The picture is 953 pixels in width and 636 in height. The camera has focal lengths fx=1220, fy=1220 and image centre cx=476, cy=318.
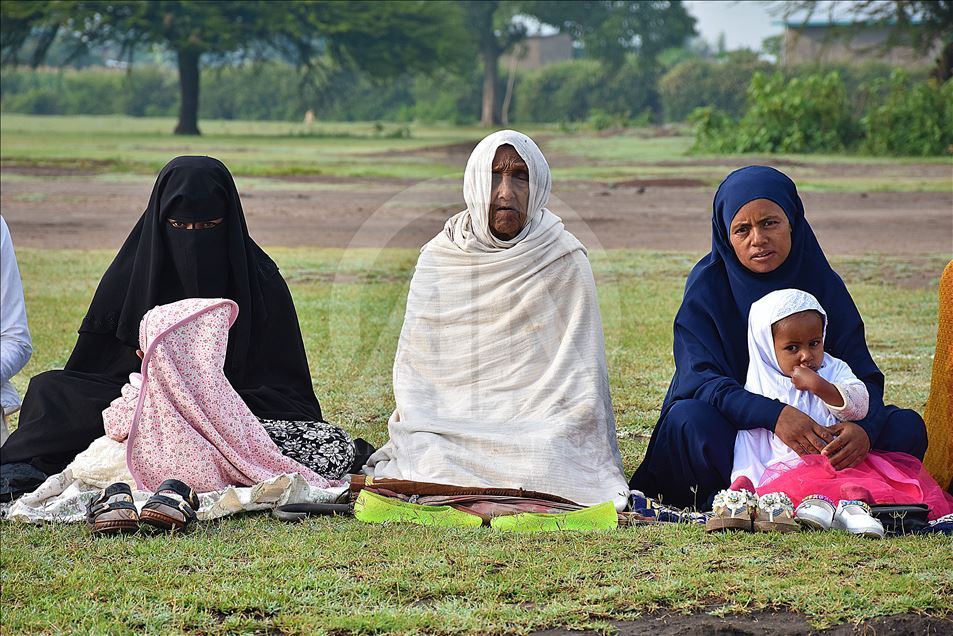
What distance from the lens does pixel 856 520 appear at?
377 cm

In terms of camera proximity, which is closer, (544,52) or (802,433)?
(802,433)

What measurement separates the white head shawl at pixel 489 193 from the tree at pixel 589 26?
27.0 m

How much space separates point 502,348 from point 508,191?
1.98 ft

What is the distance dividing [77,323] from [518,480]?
5535mm

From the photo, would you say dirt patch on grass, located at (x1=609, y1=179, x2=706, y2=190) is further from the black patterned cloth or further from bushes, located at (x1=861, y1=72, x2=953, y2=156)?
the black patterned cloth

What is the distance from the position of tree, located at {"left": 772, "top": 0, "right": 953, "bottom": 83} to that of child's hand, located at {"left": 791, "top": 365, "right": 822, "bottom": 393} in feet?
68.1

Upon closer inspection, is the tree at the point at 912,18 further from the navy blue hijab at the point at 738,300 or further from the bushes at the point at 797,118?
the navy blue hijab at the point at 738,300

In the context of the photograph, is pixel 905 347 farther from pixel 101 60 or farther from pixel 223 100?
pixel 101 60

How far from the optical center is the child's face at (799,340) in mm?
4062

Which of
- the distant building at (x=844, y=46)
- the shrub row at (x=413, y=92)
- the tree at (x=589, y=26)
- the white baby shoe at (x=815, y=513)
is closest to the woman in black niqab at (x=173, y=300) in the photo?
the white baby shoe at (x=815, y=513)

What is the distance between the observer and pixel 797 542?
3.68 meters

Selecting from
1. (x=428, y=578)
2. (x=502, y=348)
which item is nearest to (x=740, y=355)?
(x=502, y=348)

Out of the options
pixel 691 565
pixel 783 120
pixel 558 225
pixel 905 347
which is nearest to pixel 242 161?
pixel 783 120

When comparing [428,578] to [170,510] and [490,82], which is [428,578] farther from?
[490,82]
